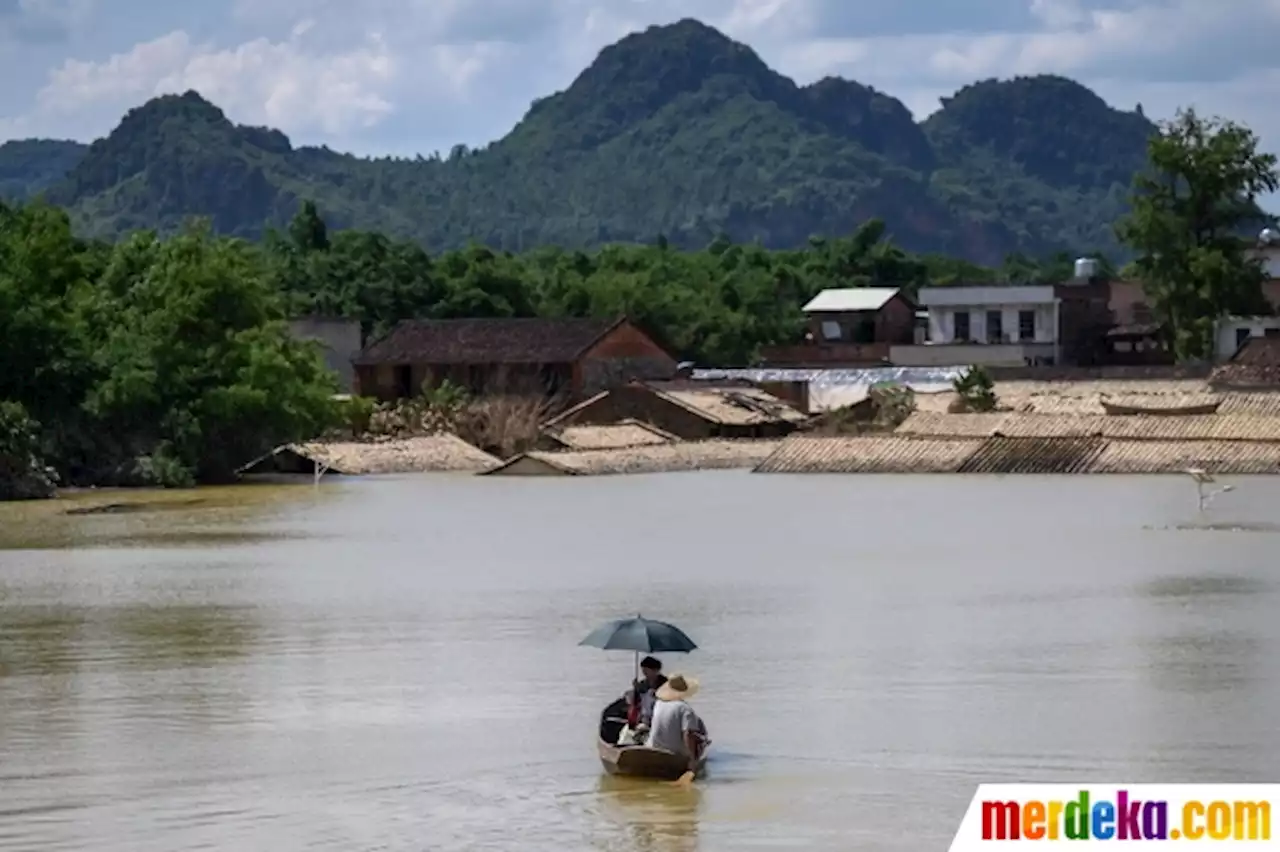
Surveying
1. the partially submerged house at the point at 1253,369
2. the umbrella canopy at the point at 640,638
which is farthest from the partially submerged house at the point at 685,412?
the umbrella canopy at the point at 640,638

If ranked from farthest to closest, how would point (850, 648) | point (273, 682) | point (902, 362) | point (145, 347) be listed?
point (902, 362), point (145, 347), point (850, 648), point (273, 682)

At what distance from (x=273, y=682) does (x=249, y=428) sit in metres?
→ 27.2

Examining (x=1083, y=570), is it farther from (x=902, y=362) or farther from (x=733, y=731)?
(x=902, y=362)

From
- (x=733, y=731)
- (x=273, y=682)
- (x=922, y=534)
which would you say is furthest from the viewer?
(x=922, y=534)

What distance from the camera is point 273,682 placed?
18.4 metres

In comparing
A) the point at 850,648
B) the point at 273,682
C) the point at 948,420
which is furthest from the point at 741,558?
the point at 948,420

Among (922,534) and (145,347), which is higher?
(145,347)

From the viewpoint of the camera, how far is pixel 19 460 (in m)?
40.1

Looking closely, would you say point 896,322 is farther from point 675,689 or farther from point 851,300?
point 675,689

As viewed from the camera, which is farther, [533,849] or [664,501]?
[664,501]

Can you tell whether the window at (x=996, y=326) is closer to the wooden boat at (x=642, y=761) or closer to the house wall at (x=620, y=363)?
the house wall at (x=620, y=363)

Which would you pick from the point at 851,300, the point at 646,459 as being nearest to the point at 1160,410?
the point at 646,459

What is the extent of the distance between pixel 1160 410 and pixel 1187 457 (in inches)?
182

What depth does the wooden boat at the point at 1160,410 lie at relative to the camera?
48156 mm
